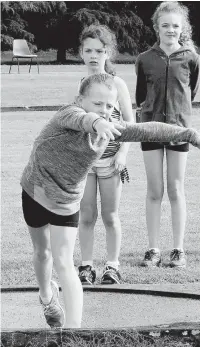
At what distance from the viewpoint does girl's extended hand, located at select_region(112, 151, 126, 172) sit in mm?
5777

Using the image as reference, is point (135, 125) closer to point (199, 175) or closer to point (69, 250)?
point (69, 250)

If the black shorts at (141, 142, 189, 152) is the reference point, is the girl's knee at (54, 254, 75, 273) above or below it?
below

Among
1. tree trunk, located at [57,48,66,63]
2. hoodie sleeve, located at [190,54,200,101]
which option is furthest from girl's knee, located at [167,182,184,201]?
tree trunk, located at [57,48,66,63]

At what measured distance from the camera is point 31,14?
176 feet

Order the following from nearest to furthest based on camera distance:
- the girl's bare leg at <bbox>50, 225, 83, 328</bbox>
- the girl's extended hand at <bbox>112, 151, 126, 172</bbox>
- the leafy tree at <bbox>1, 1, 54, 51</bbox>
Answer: the girl's bare leg at <bbox>50, 225, 83, 328</bbox>, the girl's extended hand at <bbox>112, 151, 126, 172</bbox>, the leafy tree at <bbox>1, 1, 54, 51</bbox>

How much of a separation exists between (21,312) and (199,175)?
540 cm

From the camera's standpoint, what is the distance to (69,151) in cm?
438

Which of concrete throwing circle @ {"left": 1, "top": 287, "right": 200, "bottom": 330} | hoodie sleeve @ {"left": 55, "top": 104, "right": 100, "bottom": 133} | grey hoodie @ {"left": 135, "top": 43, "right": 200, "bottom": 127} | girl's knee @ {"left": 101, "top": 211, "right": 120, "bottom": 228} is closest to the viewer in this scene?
hoodie sleeve @ {"left": 55, "top": 104, "right": 100, "bottom": 133}

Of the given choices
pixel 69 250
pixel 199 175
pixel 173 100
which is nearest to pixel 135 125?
pixel 69 250

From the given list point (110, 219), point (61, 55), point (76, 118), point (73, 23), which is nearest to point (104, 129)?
point (76, 118)

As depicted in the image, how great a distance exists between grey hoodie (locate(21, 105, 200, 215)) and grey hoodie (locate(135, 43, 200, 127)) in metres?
2.12

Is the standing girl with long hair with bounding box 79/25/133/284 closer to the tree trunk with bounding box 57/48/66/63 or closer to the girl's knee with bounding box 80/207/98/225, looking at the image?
the girl's knee with bounding box 80/207/98/225

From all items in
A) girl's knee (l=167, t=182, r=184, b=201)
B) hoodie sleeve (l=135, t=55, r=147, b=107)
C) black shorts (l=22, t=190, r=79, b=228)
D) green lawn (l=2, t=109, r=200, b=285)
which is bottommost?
green lawn (l=2, t=109, r=200, b=285)

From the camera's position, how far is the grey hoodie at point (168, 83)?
21.3ft
